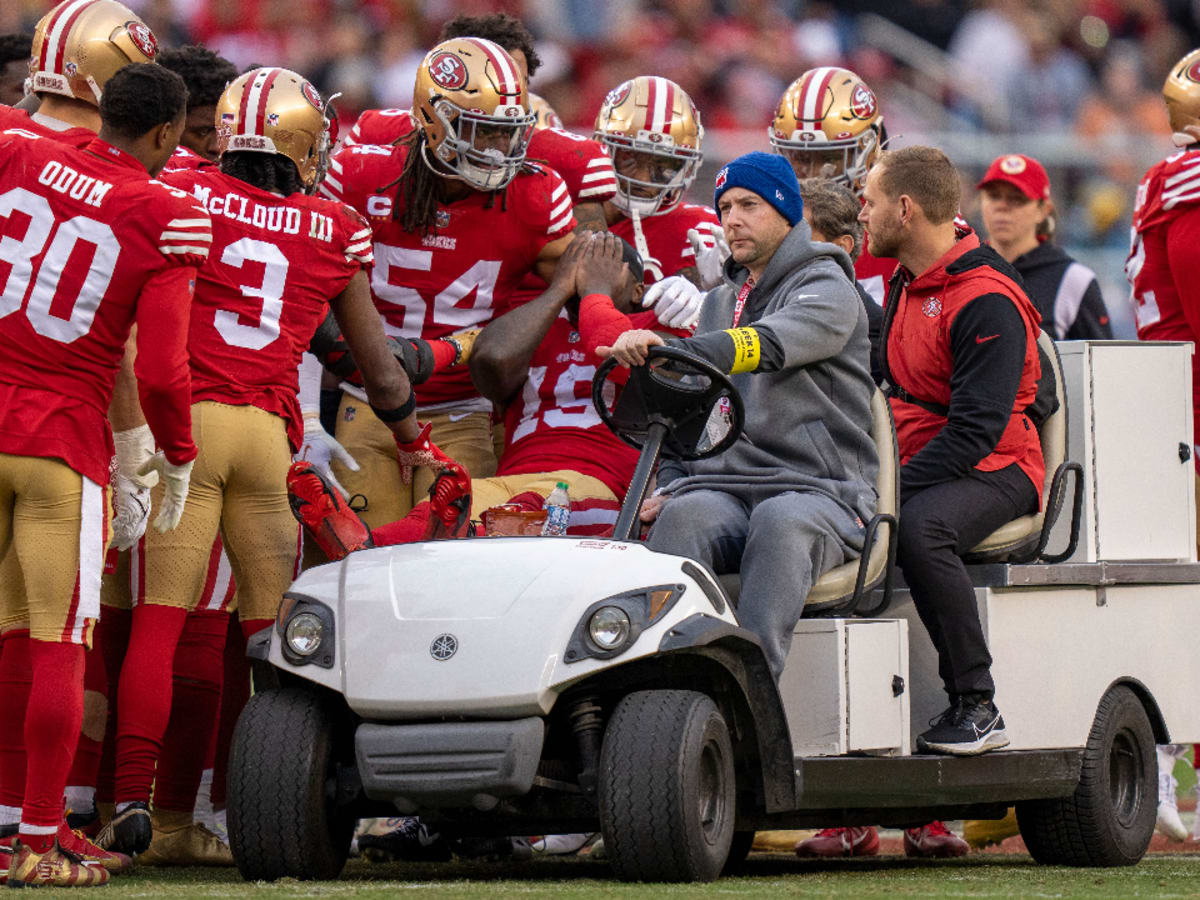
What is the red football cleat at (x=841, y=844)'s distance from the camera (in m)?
6.62

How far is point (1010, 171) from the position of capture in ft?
30.4

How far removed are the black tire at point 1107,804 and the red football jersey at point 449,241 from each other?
2.40 meters

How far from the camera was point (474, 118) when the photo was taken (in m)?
6.56

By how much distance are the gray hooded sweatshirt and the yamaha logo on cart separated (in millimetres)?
1135

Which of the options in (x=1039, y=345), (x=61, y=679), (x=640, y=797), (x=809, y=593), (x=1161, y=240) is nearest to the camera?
(x=640, y=797)

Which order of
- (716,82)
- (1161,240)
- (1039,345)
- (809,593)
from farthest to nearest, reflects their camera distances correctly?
(716,82) < (1161,240) < (1039,345) < (809,593)

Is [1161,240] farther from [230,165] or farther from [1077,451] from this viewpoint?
[230,165]

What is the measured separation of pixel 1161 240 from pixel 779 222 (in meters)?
2.73

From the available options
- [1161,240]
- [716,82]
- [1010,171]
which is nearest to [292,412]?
[1161,240]

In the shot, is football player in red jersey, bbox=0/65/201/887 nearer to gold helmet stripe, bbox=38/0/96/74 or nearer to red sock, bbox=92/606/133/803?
gold helmet stripe, bbox=38/0/96/74

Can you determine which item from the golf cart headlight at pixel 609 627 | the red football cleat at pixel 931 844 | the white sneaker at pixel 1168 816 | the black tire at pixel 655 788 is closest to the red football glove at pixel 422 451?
the golf cart headlight at pixel 609 627

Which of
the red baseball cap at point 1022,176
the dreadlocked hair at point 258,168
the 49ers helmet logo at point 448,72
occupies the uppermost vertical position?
the red baseball cap at point 1022,176

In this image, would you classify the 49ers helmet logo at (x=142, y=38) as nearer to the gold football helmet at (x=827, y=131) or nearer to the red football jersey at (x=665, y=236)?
the red football jersey at (x=665, y=236)

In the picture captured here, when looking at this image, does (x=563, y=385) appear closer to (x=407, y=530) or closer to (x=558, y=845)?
(x=407, y=530)
